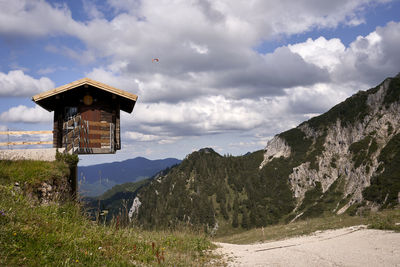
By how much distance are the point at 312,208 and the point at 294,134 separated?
240ft

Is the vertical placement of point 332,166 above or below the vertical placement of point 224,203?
above

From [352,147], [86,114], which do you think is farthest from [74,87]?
[352,147]

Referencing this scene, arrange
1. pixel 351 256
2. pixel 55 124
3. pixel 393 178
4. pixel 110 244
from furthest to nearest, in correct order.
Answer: pixel 393 178
pixel 55 124
pixel 351 256
pixel 110 244

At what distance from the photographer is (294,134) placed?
192125mm

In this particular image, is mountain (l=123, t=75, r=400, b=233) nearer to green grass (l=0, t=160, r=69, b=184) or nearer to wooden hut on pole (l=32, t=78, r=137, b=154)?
wooden hut on pole (l=32, t=78, r=137, b=154)

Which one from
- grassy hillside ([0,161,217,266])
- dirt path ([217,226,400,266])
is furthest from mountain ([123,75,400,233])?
grassy hillside ([0,161,217,266])

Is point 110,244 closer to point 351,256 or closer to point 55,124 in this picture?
point 351,256

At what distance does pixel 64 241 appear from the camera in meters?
5.97

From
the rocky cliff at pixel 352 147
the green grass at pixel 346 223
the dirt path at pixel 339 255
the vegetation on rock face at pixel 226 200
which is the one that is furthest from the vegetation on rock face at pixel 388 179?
the dirt path at pixel 339 255

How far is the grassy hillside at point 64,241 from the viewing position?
17.1 feet

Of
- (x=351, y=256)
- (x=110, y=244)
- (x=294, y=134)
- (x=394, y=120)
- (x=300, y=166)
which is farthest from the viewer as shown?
(x=294, y=134)

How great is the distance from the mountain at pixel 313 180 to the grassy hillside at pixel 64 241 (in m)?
93.4

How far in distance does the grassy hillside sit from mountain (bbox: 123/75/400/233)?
307 feet

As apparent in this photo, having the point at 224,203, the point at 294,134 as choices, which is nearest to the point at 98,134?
the point at 224,203
